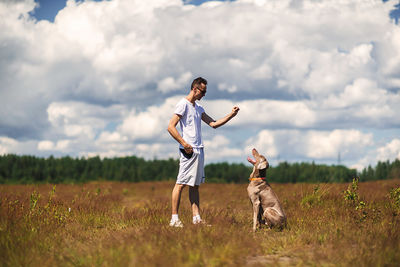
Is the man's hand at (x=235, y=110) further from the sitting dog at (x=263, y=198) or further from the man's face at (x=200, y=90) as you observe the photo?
the sitting dog at (x=263, y=198)

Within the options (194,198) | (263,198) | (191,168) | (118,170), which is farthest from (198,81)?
(118,170)

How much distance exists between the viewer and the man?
21.9ft

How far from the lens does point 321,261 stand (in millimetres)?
4516

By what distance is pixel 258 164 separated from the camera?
6832mm

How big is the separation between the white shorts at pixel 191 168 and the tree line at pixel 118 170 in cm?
3387

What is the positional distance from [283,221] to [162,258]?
342cm

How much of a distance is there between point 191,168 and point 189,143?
0.46 metres

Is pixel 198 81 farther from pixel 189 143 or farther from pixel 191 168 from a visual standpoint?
pixel 191 168

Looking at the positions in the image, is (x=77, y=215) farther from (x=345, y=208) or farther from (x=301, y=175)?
(x=301, y=175)

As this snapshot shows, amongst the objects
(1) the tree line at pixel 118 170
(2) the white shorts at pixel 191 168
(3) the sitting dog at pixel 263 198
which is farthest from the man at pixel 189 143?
(1) the tree line at pixel 118 170

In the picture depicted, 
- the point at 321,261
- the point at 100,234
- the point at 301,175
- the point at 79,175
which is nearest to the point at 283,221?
the point at 321,261

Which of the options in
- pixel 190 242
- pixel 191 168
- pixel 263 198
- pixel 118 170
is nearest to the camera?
pixel 190 242

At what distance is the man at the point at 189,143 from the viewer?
21.9ft

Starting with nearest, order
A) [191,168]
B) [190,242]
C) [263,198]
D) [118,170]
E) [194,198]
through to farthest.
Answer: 1. [190,242]
2. [191,168]
3. [263,198]
4. [194,198]
5. [118,170]
